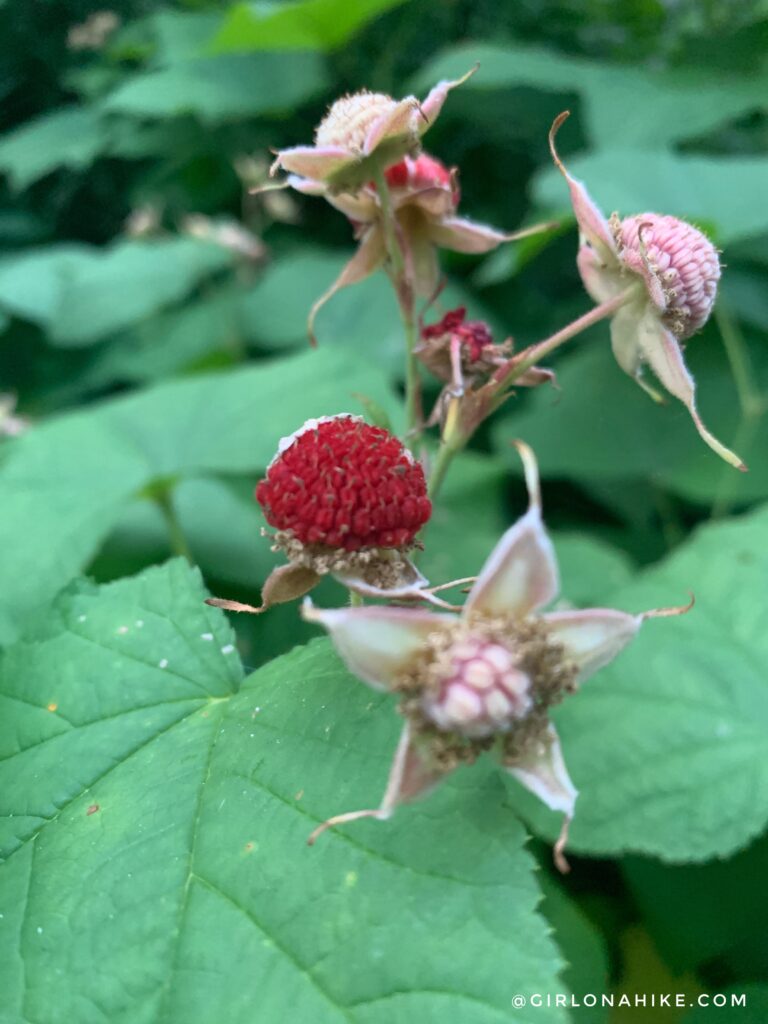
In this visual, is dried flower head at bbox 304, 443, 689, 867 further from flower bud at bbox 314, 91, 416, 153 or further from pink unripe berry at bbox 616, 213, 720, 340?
flower bud at bbox 314, 91, 416, 153

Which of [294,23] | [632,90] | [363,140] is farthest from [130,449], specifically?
[632,90]

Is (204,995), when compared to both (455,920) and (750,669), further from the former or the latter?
(750,669)

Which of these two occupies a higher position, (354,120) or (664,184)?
(354,120)

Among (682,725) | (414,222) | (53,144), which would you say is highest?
(414,222)

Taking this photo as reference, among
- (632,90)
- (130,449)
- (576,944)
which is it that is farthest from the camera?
(632,90)

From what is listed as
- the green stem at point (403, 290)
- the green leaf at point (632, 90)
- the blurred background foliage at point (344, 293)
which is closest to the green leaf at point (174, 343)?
the blurred background foliage at point (344, 293)

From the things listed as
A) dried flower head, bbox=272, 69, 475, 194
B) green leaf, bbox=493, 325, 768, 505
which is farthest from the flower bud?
green leaf, bbox=493, 325, 768, 505

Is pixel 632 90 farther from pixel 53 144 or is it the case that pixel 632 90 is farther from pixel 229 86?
pixel 53 144
